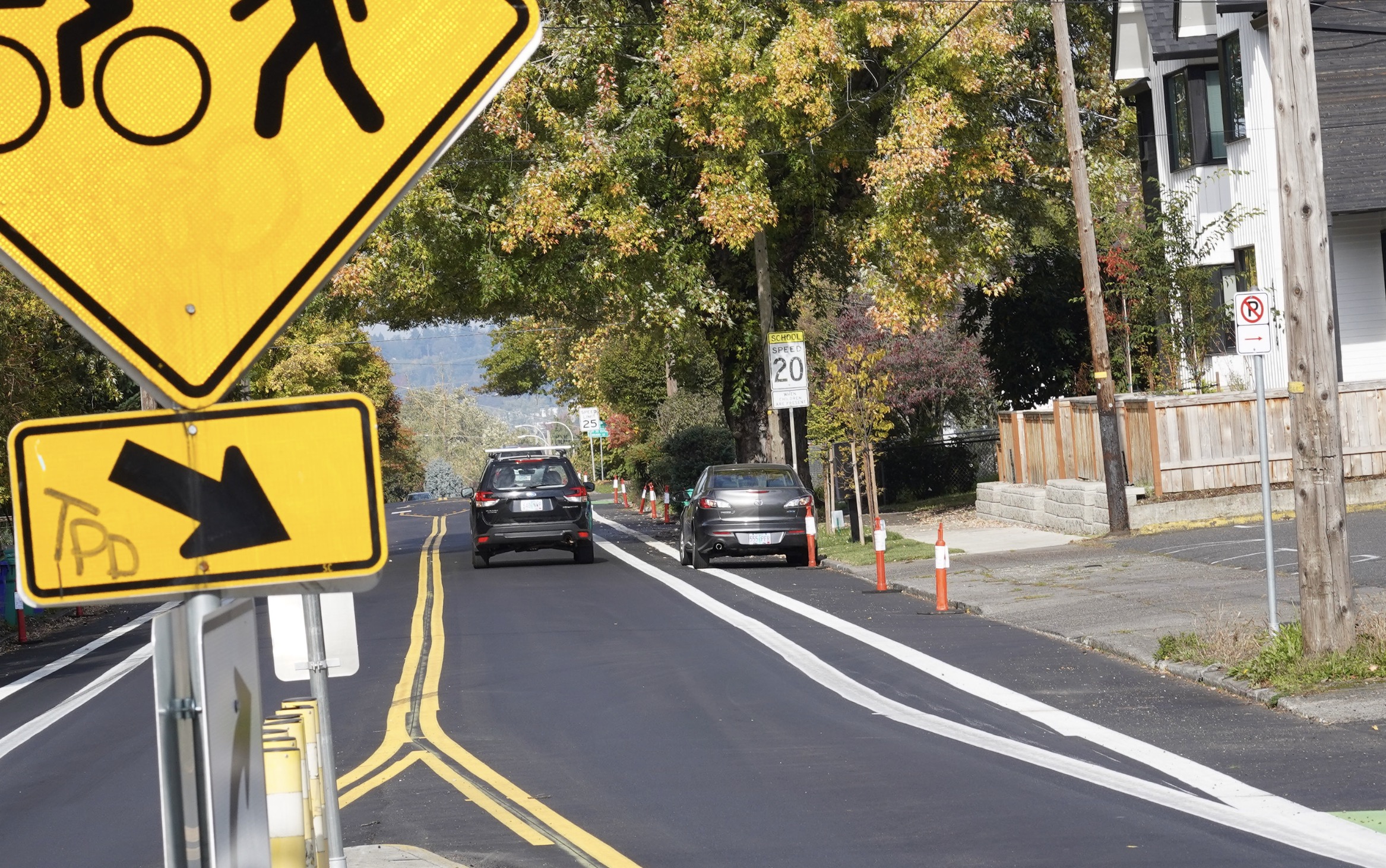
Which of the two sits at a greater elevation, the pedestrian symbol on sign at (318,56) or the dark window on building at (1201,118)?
the dark window on building at (1201,118)

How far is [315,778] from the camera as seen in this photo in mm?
6102

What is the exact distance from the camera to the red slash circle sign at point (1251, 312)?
41.0 feet

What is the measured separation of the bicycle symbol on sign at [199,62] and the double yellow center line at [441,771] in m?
5.11

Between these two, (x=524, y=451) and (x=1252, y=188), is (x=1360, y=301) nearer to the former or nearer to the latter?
(x=1252, y=188)

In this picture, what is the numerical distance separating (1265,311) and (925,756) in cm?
558

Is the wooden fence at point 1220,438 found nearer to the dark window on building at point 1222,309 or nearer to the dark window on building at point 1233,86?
the dark window on building at point 1222,309

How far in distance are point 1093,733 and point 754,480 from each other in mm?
13270

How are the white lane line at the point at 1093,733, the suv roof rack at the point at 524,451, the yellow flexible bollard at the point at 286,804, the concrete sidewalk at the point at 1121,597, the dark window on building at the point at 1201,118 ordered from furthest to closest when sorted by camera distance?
the suv roof rack at the point at 524,451
the dark window on building at the point at 1201,118
the concrete sidewalk at the point at 1121,597
the white lane line at the point at 1093,733
the yellow flexible bollard at the point at 286,804

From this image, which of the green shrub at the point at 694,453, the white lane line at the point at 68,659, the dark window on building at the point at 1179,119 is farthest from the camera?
the green shrub at the point at 694,453

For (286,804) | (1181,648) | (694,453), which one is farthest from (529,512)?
(286,804)

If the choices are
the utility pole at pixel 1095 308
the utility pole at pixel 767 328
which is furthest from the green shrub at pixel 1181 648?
the utility pole at pixel 767 328

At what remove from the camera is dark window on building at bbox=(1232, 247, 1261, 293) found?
2706cm

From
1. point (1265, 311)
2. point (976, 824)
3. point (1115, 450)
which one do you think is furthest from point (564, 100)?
point (976, 824)

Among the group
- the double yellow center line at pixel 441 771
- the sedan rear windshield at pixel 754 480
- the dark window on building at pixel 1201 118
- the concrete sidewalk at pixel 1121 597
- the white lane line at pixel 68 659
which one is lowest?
the concrete sidewalk at pixel 1121 597
